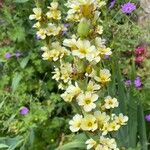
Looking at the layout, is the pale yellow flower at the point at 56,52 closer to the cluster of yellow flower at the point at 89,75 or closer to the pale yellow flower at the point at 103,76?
the cluster of yellow flower at the point at 89,75

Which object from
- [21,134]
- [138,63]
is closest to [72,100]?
[21,134]

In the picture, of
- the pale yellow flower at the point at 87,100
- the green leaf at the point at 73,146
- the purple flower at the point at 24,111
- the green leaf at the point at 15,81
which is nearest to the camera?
the pale yellow flower at the point at 87,100

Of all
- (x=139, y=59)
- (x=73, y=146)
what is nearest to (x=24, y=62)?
(x=139, y=59)

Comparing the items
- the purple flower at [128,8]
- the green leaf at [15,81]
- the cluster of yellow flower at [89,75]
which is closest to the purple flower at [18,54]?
the green leaf at [15,81]

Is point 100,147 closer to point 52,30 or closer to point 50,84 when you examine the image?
point 52,30

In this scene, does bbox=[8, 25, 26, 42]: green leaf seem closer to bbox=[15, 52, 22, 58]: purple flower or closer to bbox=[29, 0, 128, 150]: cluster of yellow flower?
bbox=[15, 52, 22, 58]: purple flower

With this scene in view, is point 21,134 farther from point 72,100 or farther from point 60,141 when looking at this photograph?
point 72,100
